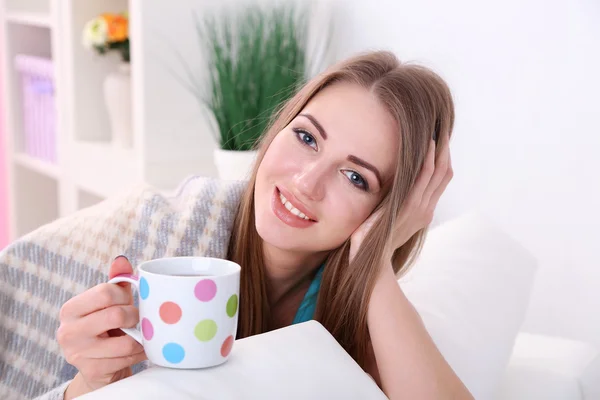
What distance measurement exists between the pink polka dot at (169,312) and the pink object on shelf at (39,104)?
8.21ft

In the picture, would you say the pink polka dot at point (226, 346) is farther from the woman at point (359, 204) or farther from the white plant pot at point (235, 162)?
the white plant pot at point (235, 162)

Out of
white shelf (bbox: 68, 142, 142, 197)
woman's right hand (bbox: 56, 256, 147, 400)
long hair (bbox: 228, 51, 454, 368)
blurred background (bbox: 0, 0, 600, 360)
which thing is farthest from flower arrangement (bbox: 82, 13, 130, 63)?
woman's right hand (bbox: 56, 256, 147, 400)

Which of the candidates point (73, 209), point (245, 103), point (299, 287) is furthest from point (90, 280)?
point (73, 209)

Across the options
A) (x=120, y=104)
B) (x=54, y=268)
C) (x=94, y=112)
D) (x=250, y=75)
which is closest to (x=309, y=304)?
(x=54, y=268)

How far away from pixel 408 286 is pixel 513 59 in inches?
28.8

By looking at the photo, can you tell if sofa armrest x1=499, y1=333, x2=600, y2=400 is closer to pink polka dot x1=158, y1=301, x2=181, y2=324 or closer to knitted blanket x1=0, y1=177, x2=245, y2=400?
knitted blanket x1=0, y1=177, x2=245, y2=400

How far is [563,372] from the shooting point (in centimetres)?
151

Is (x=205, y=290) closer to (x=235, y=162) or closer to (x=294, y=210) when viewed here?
(x=294, y=210)

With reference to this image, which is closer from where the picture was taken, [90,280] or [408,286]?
[90,280]

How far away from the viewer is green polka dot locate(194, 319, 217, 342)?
0.78 meters

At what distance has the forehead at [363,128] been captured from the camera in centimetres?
123

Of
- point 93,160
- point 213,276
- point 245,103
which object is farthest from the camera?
point 93,160

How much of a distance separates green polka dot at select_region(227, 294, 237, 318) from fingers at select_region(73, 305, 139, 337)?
13 cm

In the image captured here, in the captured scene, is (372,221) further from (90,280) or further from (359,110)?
(90,280)
